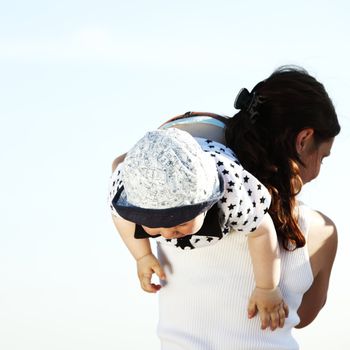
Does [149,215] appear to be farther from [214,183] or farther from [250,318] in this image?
[250,318]

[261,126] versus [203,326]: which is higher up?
[261,126]

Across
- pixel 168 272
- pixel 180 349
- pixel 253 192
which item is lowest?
pixel 180 349

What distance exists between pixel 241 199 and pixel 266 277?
328 millimetres

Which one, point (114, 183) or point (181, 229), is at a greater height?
point (114, 183)

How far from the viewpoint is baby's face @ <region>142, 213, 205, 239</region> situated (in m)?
2.88

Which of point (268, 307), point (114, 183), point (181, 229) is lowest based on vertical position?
point (268, 307)

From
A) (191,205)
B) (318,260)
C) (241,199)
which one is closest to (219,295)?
(318,260)

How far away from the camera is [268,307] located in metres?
3.26

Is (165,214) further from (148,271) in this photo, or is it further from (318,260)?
(318,260)

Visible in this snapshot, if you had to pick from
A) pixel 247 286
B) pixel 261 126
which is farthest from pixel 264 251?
pixel 261 126

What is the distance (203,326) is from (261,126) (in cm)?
63

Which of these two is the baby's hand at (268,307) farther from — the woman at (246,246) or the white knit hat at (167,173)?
the white knit hat at (167,173)

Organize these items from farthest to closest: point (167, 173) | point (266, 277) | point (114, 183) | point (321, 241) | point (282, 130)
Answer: point (321, 241) < point (282, 130) < point (266, 277) < point (114, 183) < point (167, 173)

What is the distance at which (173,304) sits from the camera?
3.41 meters
